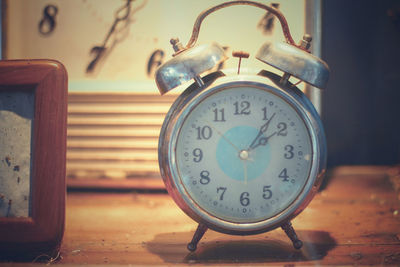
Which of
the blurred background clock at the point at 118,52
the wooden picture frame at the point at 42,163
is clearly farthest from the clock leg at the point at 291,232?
the blurred background clock at the point at 118,52

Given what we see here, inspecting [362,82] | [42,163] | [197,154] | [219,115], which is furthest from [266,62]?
[362,82]

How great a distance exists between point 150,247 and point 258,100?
52 cm

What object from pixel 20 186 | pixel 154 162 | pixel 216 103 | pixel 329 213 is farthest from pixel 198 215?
pixel 154 162

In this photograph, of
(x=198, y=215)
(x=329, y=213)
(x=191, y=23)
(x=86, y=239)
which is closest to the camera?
(x=198, y=215)

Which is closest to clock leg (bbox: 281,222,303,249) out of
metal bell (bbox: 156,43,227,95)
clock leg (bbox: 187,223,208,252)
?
clock leg (bbox: 187,223,208,252)

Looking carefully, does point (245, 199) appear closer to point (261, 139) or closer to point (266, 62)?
point (261, 139)

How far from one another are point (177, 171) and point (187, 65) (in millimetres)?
284

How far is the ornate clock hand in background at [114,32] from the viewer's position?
169cm

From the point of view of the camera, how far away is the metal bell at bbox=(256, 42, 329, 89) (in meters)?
0.96

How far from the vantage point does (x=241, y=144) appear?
3.40 feet

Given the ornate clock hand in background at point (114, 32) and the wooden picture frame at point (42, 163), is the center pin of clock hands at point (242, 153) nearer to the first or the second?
the wooden picture frame at point (42, 163)

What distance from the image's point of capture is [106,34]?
1704 mm

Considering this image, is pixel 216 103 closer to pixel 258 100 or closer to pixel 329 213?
pixel 258 100

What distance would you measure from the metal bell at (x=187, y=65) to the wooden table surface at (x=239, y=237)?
1.54ft
